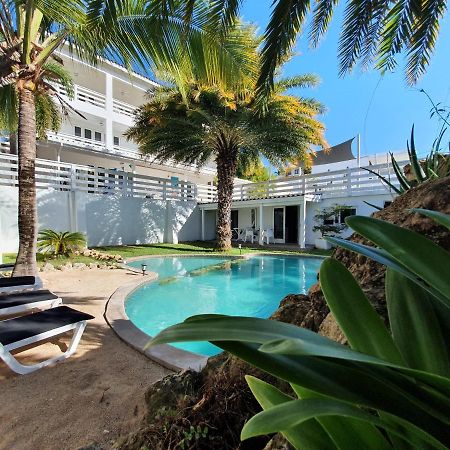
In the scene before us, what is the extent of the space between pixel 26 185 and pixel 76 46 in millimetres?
3074

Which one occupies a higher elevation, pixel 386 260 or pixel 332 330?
pixel 386 260

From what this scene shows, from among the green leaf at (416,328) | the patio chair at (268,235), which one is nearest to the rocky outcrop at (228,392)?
the green leaf at (416,328)

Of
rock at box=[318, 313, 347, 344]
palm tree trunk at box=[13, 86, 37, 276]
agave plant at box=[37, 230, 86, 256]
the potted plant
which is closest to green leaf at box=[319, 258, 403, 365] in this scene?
rock at box=[318, 313, 347, 344]

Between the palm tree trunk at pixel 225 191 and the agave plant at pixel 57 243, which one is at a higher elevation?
the palm tree trunk at pixel 225 191

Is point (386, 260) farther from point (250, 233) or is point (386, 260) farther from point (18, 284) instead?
point (250, 233)

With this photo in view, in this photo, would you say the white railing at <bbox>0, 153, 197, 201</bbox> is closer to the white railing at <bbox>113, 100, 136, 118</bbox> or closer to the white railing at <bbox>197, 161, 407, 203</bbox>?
the white railing at <bbox>197, 161, 407, 203</bbox>

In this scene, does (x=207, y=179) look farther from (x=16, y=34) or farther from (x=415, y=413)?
(x=415, y=413)

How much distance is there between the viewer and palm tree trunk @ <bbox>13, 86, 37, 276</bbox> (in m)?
6.00

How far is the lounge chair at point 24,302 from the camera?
12.5 feet

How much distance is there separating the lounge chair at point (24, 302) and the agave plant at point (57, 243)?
6.71 meters

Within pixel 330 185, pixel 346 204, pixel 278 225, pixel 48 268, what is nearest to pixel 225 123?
pixel 330 185

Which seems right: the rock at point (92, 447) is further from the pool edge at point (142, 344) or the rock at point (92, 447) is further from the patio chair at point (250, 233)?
the patio chair at point (250, 233)

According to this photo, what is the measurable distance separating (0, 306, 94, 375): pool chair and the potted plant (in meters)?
12.4

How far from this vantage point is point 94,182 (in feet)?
47.8
